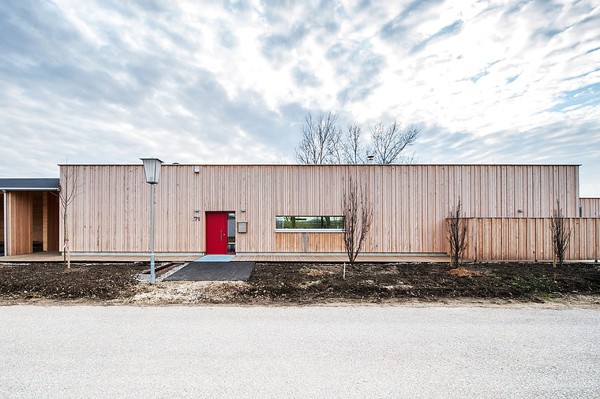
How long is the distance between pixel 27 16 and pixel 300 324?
14716 mm

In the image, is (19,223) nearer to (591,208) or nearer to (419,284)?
(419,284)

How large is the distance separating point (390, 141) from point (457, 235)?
1591cm

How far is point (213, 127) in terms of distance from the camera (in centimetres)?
1844

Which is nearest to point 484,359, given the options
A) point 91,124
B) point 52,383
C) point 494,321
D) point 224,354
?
point 494,321

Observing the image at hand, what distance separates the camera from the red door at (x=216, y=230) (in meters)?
13.6

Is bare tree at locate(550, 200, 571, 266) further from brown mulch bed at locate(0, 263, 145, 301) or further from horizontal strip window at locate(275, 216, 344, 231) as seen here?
brown mulch bed at locate(0, 263, 145, 301)

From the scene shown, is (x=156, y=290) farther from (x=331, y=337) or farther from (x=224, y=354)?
(x=331, y=337)

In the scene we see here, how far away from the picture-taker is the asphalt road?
3.07 m

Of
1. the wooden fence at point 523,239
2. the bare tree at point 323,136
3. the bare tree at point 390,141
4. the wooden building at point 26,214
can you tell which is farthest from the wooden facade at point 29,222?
the bare tree at point 390,141

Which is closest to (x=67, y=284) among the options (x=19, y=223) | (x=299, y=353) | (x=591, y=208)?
(x=299, y=353)

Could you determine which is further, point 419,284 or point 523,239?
point 523,239

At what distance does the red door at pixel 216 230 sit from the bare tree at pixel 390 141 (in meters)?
16.0

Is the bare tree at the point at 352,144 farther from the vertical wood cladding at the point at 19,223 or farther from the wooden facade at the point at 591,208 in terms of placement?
the vertical wood cladding at the point at 19,223

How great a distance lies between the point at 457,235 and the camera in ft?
34.6
